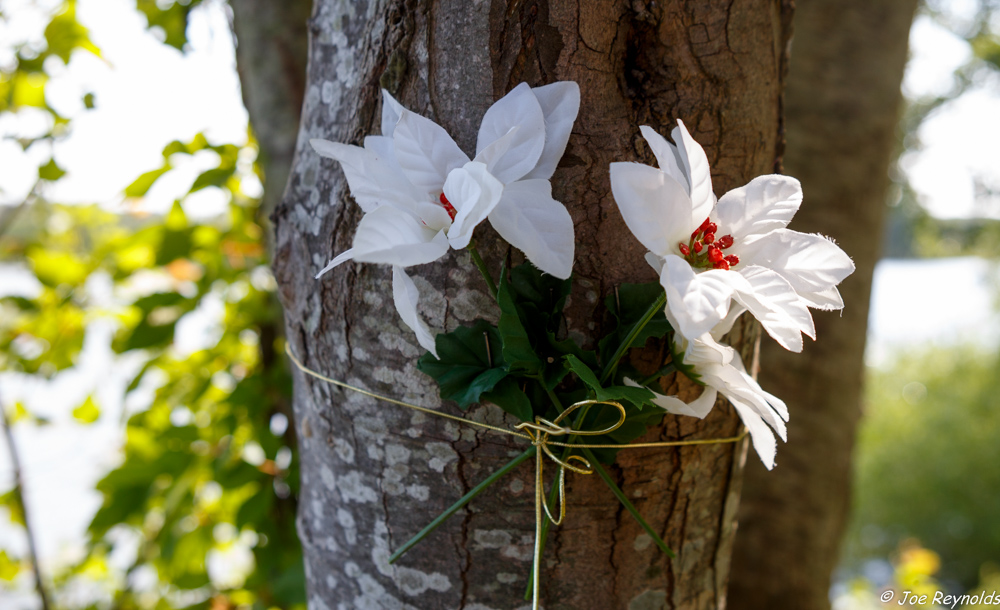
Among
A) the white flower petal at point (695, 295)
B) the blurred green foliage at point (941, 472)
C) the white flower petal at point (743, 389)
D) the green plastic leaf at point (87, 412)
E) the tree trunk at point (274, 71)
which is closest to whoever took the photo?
the white flower petal at point (695, 295)

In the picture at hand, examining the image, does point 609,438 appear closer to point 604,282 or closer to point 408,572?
point 604,282

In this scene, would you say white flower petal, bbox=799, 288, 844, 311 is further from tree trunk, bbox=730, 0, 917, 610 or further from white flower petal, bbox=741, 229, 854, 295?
tree trunk, bbox=730, 0, 917, 610

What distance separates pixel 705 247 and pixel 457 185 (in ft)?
0.67

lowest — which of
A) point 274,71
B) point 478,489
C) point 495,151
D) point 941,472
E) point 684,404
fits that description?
point 941,472

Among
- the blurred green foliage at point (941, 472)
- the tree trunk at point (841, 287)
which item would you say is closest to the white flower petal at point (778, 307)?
the tree trunk at point (841, 287)

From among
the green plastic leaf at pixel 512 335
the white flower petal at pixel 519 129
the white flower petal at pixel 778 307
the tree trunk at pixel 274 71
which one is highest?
the tree trunk at pixel 274 71

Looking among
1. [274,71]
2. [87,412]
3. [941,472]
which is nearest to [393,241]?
[274,71]

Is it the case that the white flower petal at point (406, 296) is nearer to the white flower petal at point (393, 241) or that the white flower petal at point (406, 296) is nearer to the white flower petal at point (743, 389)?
the white flower petal at point (393, 241)

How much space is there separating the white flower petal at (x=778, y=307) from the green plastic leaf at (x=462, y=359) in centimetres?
23

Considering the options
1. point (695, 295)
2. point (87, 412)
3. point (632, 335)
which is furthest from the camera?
point (87, 412)

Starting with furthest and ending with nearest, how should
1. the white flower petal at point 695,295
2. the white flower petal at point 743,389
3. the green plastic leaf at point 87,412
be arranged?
the green plastic leaf at point 87,412
the white flower petal at point 743,389
the white flower petal at point 695,295

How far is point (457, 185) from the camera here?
0.45 metres

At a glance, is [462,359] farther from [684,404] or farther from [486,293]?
[684,404]

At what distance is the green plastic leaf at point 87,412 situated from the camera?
1409 millimetres
